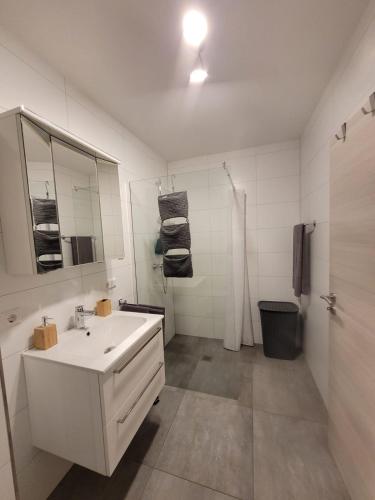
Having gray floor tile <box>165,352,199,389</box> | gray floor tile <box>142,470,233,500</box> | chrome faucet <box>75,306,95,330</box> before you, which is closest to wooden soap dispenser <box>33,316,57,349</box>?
chrome faucet <box>75,306,95,330</box>

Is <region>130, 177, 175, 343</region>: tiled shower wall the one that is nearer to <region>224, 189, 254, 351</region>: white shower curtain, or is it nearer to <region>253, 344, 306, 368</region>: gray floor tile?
<region>224, 189, 254, 351</region>: white shower curtain

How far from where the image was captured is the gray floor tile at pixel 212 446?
1209 millimetres

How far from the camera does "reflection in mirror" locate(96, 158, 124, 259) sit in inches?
65.7

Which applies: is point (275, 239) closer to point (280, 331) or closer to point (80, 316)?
point (280, 331)

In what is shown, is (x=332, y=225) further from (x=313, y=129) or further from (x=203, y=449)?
(x=203, y=449)

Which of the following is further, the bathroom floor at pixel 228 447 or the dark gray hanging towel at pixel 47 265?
the bathroom floor at pixel 228 447

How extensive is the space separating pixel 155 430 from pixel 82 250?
1.44 m

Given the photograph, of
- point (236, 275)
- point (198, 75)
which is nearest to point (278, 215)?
point (236, 275)

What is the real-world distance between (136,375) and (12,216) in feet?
3.58

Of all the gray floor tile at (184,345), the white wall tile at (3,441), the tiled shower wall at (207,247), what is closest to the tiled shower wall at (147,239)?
the tiled shower wall at (207,247)

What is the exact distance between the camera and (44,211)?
114 cm

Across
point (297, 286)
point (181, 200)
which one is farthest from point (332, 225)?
point (181, 200)

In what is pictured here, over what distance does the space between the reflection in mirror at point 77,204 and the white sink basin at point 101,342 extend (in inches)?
→ 17.9

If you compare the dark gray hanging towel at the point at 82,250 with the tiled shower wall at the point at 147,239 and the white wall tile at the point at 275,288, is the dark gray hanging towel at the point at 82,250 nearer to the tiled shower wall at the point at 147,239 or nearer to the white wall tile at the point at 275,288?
the tiled shower wall at the point at 147,239
